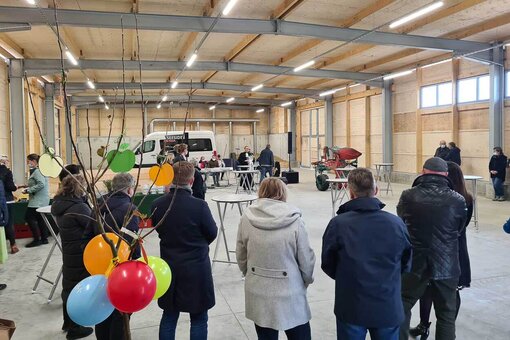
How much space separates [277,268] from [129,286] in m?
0.94

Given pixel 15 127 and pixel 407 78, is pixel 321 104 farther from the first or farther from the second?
pixel 15 127

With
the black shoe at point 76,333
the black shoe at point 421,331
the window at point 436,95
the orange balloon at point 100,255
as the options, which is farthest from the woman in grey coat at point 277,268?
the window at point 436,95

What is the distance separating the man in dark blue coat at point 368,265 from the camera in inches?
68.3

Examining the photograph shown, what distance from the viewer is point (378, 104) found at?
547 inches

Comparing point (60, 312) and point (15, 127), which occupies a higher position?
point (15, 127)

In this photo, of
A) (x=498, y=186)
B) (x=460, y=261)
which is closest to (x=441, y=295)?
(x=460, y=261)

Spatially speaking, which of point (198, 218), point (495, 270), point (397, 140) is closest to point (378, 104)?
point (397, 140)

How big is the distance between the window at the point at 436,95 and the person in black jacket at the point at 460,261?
915 cm

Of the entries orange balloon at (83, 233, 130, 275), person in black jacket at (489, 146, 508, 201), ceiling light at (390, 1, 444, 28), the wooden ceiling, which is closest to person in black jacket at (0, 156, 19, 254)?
the wooden ceiling

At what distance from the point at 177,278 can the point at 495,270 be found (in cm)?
358

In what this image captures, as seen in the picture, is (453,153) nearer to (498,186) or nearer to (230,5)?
(498,186)

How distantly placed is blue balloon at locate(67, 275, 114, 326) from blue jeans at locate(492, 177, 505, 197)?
31.6ft

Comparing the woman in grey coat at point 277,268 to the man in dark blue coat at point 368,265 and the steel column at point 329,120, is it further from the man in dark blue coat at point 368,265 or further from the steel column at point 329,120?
the steel column at point 329,120

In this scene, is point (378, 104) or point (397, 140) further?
point (378, 104)
